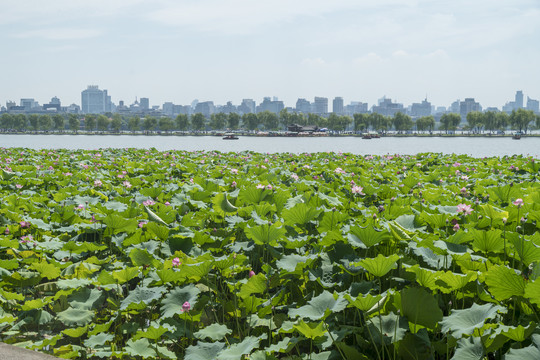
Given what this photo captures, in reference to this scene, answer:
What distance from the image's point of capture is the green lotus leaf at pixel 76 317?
296 cm

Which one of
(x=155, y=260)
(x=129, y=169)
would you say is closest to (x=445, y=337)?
(x=155, y=260)

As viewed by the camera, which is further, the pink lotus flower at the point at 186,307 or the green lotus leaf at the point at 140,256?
the green lotus leaf at the point at 140,256

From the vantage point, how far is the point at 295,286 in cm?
340

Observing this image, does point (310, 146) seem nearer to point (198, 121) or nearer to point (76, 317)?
point (76, 317)

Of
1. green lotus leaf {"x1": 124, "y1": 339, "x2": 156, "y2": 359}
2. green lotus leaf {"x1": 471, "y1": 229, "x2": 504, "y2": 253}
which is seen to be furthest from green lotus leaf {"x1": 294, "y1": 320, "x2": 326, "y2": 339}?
green lotus leaf {"x1": 471, "y1": 229, "x2": 504, "y2": 253}

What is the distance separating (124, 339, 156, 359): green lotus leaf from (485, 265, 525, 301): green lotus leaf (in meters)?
1.89

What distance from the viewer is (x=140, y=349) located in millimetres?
2688

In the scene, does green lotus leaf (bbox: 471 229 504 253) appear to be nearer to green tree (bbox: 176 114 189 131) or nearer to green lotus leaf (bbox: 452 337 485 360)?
green lotus leaf (bbox: 452 337 485 360)

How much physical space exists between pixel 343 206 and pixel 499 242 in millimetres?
2038

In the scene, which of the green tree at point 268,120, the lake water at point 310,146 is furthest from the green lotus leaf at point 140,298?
the green tree at point 268,120

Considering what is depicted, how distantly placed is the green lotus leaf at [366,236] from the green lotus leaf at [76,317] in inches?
71.0

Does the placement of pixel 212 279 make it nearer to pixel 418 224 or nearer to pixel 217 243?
pixel 217 243

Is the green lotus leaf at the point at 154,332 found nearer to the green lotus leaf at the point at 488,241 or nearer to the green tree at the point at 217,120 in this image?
the green lotus leaf at the point at 488,241

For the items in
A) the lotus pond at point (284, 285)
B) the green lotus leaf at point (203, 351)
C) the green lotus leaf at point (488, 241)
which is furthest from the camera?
the green lotus leaf at point (488, 241)
